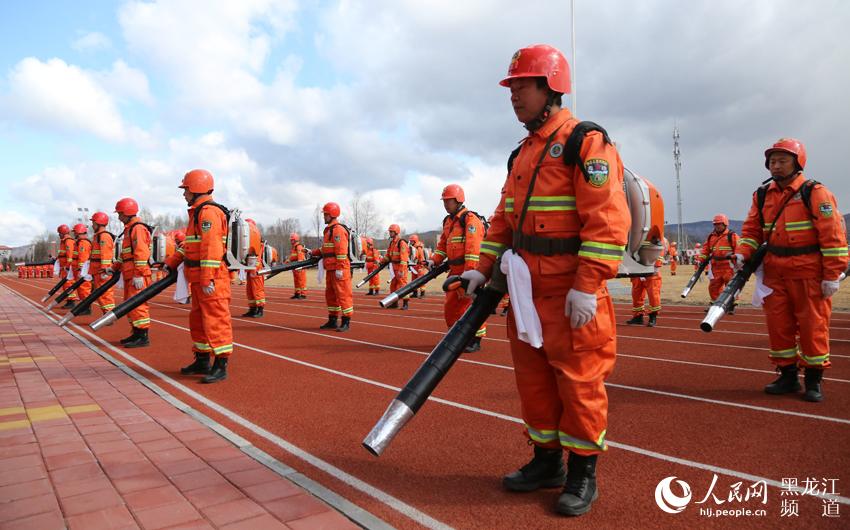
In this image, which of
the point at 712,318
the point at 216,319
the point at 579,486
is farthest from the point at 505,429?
the point at 216,319

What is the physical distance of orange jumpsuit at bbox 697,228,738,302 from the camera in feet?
42.4

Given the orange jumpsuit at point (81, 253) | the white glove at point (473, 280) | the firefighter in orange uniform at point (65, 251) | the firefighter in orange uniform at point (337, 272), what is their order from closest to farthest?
1. the white glove at point (473, 280)
2. the firefighter in orange uniform at point (337, 272)
3. the orange jumpsuit at point (81, 253)
4. the firefighter in orange uniform at point (65, 251)

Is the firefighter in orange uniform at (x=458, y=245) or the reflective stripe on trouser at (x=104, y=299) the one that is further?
the reflective stripe on trouser at (x=104, y=299)

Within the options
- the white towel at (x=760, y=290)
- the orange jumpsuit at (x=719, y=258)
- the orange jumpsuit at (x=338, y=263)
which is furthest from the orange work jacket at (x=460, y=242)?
the orange jumpsuit at (x=719, y=258)

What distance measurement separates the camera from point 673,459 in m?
3.75

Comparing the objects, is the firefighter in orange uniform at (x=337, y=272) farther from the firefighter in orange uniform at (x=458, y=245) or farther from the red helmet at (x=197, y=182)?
the red helmet at (x=197, y=182)

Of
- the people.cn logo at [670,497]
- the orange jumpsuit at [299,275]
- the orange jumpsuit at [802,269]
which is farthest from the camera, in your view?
the orange jumpsuit at [299,275]

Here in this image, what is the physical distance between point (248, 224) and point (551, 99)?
5026mm

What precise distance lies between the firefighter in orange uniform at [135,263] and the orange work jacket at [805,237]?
917 cm

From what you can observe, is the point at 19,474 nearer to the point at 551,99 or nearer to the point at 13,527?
the point at 13,527

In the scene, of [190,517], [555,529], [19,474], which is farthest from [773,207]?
[19,474]

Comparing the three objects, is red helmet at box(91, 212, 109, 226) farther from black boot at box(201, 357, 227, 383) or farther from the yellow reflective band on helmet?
the yellow reflective band on helmet

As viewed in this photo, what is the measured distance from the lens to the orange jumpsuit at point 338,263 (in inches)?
445

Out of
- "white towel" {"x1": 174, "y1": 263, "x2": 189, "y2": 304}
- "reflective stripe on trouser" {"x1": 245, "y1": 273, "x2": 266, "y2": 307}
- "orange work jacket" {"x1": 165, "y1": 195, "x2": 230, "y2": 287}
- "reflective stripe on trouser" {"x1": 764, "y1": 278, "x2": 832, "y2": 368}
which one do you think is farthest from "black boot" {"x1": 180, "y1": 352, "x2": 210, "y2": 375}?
"reflective stripe on trouser" {"x1": 245, "y1": 273, "x2": 266, "y2": 307}
